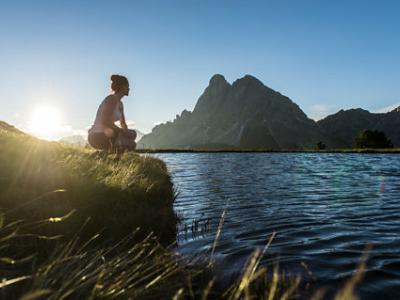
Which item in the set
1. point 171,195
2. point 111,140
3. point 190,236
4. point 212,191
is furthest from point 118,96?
point 190,236

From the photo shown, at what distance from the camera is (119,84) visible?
43.2 feet

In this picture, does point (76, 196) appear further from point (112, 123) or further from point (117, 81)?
point (117, 81)

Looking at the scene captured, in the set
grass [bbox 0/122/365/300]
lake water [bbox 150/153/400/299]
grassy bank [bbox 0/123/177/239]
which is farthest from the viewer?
grassy bank [bbox 0/123/177/239]

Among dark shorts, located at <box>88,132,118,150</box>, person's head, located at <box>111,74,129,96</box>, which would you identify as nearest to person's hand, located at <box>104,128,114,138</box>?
dark shorts, located at <box>88,132,118,150</box>

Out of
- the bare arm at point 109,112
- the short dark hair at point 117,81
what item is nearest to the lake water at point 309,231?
the bare arm at point 109,112

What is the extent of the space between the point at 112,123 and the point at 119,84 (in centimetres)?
144

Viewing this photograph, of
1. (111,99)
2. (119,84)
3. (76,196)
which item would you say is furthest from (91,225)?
(119,84)

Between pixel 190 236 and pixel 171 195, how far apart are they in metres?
3.63

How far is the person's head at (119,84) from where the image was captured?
13.2m

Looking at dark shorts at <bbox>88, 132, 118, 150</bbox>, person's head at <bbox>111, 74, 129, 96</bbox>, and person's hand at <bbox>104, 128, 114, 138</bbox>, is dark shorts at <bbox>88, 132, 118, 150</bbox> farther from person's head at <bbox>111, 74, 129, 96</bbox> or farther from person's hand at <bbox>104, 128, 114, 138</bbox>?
person's head at <bbox>111, 74, 129, 96</bbox>

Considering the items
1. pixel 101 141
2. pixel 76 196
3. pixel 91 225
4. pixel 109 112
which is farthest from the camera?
pixel 101 141

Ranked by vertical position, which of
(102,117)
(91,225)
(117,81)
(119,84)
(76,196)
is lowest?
(91,225)

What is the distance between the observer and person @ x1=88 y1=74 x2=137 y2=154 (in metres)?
12.9

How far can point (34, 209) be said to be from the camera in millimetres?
6008
